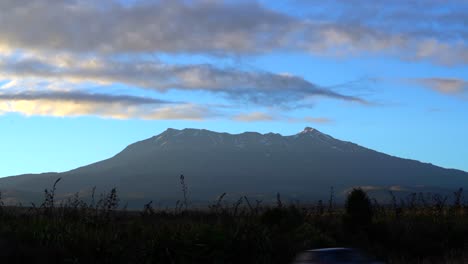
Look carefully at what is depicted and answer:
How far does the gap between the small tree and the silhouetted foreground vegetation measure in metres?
0.03

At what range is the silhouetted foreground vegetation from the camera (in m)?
18.7

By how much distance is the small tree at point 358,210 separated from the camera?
2562 centimetres

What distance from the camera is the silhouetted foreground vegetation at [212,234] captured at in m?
18.7

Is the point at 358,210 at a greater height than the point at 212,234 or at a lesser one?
greater

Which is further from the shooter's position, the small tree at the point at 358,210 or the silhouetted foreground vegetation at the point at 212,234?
the small tree at the point at 358,210

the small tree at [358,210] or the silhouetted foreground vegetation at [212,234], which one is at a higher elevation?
the small tree at [358,210]

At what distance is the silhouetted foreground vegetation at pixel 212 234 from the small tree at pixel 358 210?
0.03 m

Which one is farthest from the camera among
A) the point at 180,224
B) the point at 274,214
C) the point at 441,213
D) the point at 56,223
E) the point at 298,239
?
the point at 441,213

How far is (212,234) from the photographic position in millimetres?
20281

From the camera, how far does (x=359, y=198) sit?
26.0 metres

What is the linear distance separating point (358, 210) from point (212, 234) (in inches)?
294

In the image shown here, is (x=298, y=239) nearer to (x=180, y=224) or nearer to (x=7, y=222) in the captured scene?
(x=180, y=224)

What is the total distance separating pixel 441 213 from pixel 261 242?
12.0 meters

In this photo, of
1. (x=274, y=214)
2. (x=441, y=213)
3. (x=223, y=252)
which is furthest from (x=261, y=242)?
(x=441, y=213)
